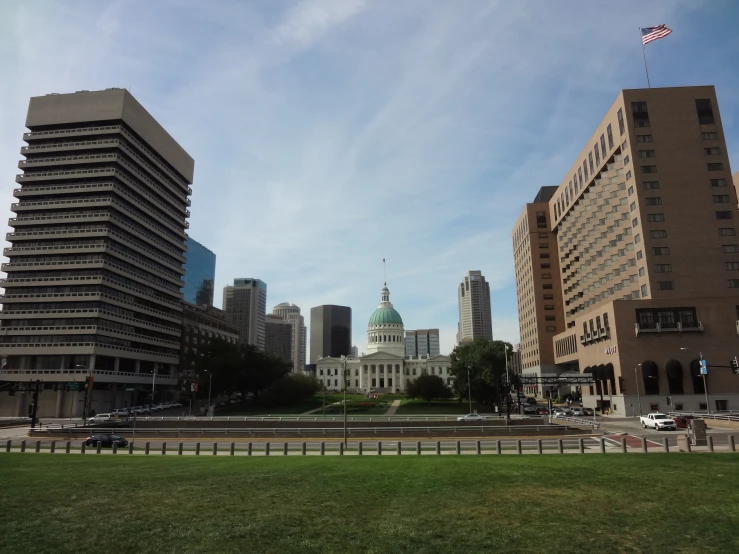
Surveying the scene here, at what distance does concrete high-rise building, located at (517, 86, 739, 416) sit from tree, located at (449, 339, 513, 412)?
1541 centimetres

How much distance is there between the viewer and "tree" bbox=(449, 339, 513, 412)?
89.2m

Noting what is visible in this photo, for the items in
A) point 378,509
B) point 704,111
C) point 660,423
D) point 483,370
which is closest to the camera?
point 378,509

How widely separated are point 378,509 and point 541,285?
12568 centimetres

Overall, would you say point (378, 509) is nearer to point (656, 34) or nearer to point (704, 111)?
point (656, 34)

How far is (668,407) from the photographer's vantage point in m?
72.4

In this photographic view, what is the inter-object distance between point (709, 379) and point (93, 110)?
119710 mm

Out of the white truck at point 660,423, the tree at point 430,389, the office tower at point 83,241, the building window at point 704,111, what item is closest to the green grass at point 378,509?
the white truck at point 660,423

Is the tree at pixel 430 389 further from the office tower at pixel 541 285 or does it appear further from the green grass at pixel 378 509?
the green grass at pixel 378 509

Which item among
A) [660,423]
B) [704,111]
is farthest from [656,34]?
[660,423]

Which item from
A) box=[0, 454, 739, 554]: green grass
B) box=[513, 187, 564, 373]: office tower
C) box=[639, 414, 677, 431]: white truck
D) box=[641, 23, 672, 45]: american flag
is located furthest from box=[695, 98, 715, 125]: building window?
box=[0, 454, 739, 554]: green grass

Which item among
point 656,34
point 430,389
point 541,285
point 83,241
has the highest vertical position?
point 656,34

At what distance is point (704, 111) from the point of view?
269 ft

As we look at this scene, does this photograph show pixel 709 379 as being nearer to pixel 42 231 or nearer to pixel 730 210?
pixel 730 210

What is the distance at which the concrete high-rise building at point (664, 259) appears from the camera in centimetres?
7294
